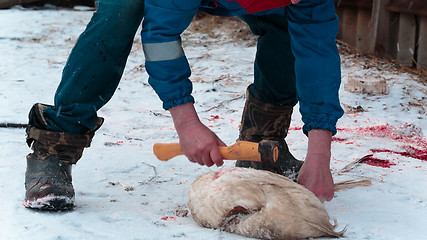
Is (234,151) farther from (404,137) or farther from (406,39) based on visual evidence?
(406,39)

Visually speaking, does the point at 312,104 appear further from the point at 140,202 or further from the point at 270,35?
the point at 140,202

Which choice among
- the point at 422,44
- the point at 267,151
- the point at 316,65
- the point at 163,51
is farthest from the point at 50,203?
the point at 422,44

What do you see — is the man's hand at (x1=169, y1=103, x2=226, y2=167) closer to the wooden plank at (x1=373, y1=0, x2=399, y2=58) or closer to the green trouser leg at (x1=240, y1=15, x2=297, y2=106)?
the green trouser leg at (x1=240, y1=15, x2=297, y2=106)

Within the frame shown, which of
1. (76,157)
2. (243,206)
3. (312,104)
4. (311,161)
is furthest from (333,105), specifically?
(76,157)

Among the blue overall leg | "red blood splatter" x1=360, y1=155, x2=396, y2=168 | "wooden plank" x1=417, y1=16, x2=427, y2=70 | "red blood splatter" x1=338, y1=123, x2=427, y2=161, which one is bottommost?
"red blood splatter" x1=338, y1=123, x2=427, y2=161

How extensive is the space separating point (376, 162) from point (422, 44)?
245 centimetres

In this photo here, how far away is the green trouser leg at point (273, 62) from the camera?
238 cm

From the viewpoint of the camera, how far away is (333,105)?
2004 millimetres

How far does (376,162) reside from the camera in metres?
2.71

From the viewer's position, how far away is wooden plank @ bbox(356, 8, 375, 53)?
5.46m

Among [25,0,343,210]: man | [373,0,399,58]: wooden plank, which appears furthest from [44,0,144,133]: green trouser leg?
[373,0,399,58]: wooden plank

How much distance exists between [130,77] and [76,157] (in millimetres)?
2849

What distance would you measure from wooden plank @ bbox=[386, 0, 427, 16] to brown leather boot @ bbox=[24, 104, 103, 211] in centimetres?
349

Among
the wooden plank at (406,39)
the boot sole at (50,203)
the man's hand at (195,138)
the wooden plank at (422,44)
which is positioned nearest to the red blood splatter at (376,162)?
the man's hand at (195,138)
